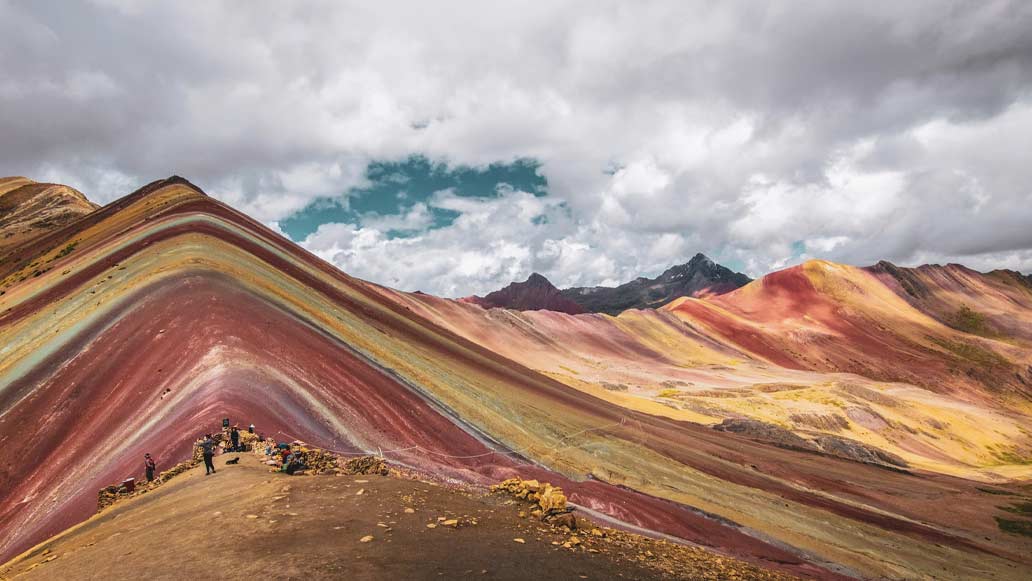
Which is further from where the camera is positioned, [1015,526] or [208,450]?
[1015,526]

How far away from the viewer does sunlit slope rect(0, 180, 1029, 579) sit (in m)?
21.8

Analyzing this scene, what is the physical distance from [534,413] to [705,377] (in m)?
81.0

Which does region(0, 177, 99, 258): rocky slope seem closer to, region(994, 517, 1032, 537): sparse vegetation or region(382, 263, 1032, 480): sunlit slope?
region(382, 263, 1032, 480): sunlit slope

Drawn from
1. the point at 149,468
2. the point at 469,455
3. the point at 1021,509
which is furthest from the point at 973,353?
the point at 149,468

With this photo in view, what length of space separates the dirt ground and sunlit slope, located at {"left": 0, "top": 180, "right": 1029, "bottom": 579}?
5325 mm

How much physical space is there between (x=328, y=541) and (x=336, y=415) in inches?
599

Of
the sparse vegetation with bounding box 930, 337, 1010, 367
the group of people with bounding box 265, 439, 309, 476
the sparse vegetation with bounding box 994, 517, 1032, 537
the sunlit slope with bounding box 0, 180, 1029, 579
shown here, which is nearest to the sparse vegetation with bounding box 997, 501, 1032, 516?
the sunlit slope with bounding box 0, 180, 1029, 579

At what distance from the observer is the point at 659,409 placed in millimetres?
73375

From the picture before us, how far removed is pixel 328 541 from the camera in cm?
1063

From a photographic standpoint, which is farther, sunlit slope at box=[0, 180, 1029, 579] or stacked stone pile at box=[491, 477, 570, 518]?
sunlit slope at box=[0, 180, 1029, 579]

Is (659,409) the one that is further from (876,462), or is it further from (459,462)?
(459,462)

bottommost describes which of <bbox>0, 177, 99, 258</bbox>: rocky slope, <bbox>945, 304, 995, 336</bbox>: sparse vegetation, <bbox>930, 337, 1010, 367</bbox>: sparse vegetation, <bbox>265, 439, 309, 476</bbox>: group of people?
<bbox>265, 439, 309, 476</bbox>: group of people

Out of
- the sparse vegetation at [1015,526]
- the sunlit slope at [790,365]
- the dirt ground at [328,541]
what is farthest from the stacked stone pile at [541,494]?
the sunlit slope at [790,365]

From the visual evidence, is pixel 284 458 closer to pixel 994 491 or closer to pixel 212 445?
pixel 212 445
